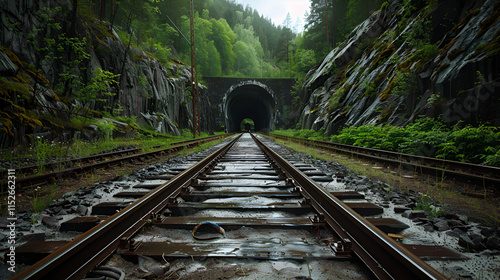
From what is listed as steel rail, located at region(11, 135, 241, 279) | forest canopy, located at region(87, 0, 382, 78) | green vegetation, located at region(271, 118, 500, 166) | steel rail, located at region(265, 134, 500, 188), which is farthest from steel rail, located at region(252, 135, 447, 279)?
forest canopy, located at region(87, 0, 382, 78)

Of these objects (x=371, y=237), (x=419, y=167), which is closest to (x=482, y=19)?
(x=419, y=167)

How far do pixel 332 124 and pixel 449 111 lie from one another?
744cm

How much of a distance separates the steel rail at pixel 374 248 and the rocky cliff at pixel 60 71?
7929mm

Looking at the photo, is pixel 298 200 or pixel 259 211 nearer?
pixel 259 211

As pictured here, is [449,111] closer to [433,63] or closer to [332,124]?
[433,63]

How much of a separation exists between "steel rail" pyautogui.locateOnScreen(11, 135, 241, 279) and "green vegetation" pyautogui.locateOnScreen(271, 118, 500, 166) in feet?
19.1

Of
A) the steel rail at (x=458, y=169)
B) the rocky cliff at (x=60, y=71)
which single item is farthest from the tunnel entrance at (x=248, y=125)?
the steel rail at (x=458, y=169)

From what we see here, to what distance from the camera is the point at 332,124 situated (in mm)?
14055

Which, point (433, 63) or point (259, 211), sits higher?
point (433, 63)

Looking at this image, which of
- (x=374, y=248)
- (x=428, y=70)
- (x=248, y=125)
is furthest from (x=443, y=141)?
(x=248, y=125)

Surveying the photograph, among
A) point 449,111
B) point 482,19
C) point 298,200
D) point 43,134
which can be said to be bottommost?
point 298,200

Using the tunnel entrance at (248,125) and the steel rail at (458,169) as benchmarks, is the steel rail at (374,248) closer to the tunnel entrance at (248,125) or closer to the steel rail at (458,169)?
the steel rail at (458,169)

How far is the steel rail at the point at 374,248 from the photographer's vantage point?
1196mm

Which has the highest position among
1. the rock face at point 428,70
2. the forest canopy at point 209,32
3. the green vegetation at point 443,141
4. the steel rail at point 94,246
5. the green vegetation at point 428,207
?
the forest canopy at point 209,32
